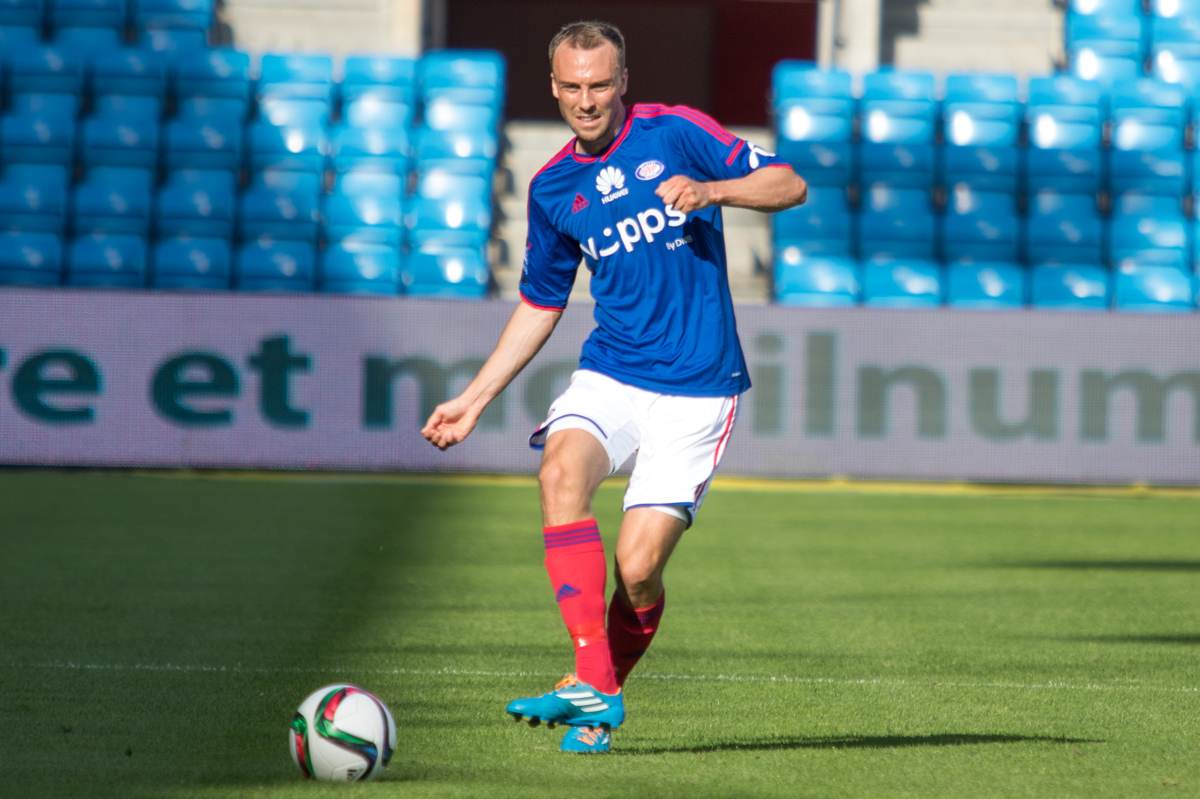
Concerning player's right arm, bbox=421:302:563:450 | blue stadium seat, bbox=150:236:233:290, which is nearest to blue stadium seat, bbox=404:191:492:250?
blue stadium seat, bbox=150:236:233:290

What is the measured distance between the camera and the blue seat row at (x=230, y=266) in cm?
1238

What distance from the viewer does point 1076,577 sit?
6898mm

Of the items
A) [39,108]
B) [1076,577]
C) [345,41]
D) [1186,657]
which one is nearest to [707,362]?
[1186,657]

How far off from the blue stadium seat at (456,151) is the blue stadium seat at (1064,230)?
495 centimetres

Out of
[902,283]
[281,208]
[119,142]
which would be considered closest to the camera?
[902,283]

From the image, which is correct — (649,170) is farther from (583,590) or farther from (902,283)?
(902,283)

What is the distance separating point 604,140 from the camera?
3.76m

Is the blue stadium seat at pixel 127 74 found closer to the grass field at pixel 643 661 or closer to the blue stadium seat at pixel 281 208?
the blue stadium seat at pixel 281 208

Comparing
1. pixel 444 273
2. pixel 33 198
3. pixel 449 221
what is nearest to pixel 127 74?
pixel 33 198

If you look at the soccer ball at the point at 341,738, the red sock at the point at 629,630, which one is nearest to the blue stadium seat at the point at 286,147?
the red sock at the point at 629,630

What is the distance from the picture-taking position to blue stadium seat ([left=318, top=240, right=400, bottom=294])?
1249 cm

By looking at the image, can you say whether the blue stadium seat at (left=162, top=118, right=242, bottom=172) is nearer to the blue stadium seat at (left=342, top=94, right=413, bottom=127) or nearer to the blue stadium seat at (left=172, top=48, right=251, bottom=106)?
the blue stadium seat at (left=172, top=48, right=251, bottom=106)

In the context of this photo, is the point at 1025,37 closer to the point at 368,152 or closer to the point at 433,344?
the point at 368,152

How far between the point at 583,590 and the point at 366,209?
9971mm
